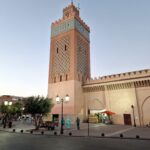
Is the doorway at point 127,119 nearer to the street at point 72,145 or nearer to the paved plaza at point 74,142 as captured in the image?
the paved plaza at point 74,142

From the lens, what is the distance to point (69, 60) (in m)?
33.9

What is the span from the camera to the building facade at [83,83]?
28.3m

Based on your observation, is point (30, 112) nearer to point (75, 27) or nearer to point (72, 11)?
point (75, 27)

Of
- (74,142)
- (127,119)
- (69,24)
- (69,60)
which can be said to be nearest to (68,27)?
(69,24)

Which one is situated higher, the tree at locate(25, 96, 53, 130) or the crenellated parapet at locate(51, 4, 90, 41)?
the crenellated parapet at locate(51, 4, 90, 41)

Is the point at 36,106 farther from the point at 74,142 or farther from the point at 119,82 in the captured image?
the point at 119,82

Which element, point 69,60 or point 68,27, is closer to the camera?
point 69,60

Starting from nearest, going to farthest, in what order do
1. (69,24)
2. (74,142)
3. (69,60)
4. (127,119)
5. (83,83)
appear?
1. (74,142)
2. (127,119)
3. (69,60)
4. (83,83)
5. (69,24)

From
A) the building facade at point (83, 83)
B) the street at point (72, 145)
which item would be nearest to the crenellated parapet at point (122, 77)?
the building facade at point (83, 83)

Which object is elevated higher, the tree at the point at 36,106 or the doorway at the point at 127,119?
the tree at the point at 36,106

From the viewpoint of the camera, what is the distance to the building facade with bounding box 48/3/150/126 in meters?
28.3

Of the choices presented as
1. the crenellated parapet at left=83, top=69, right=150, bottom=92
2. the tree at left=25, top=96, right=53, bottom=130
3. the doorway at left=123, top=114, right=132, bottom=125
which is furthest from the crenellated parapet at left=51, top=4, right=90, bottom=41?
the doorway at left=123, top=114, right=132, bottom=125

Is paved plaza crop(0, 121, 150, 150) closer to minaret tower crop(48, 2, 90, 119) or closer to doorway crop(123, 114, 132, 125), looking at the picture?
doorway crop(123, 114, 132, 125)

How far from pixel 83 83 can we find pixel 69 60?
20.0ft
